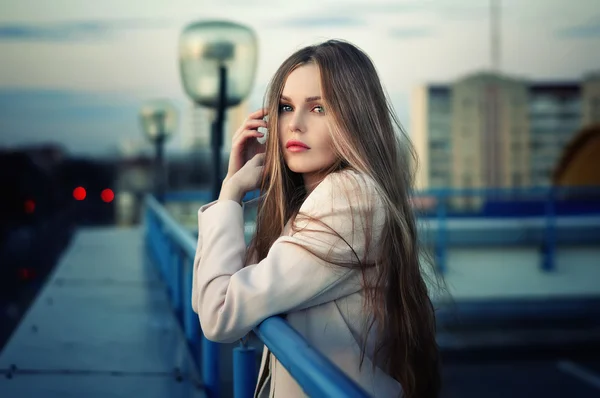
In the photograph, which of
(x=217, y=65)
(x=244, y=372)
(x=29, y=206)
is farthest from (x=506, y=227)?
(x=244, y=372)

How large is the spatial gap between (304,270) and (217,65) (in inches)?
102

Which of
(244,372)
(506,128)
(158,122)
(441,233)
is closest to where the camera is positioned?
(244,372)

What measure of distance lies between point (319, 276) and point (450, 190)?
7.36 meters

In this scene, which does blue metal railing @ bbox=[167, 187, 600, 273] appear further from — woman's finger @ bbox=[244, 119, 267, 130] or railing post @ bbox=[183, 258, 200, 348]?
woman's finger @ bbox=[244, 119, 267, 130]

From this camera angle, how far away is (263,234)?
4.27 feet

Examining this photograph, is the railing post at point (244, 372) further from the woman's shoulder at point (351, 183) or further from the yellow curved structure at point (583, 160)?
the yellow curved structure at point (583, 160)

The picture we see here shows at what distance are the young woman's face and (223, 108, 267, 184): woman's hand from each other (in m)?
0.16

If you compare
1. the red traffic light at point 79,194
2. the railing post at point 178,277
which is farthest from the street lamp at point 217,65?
the red traffic light at point 79,194

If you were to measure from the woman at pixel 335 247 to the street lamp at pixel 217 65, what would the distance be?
2274mm

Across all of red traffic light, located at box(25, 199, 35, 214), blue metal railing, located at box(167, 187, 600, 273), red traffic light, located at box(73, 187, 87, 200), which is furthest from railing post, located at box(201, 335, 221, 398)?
red traffic light, located at box(73, 187, 87, 200)

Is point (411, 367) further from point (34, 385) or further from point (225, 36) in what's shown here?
point (225, 36)

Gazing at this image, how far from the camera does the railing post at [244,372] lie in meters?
1.49

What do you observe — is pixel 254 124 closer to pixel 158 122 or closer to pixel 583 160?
pixel 158 122

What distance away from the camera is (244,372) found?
1509 mm
